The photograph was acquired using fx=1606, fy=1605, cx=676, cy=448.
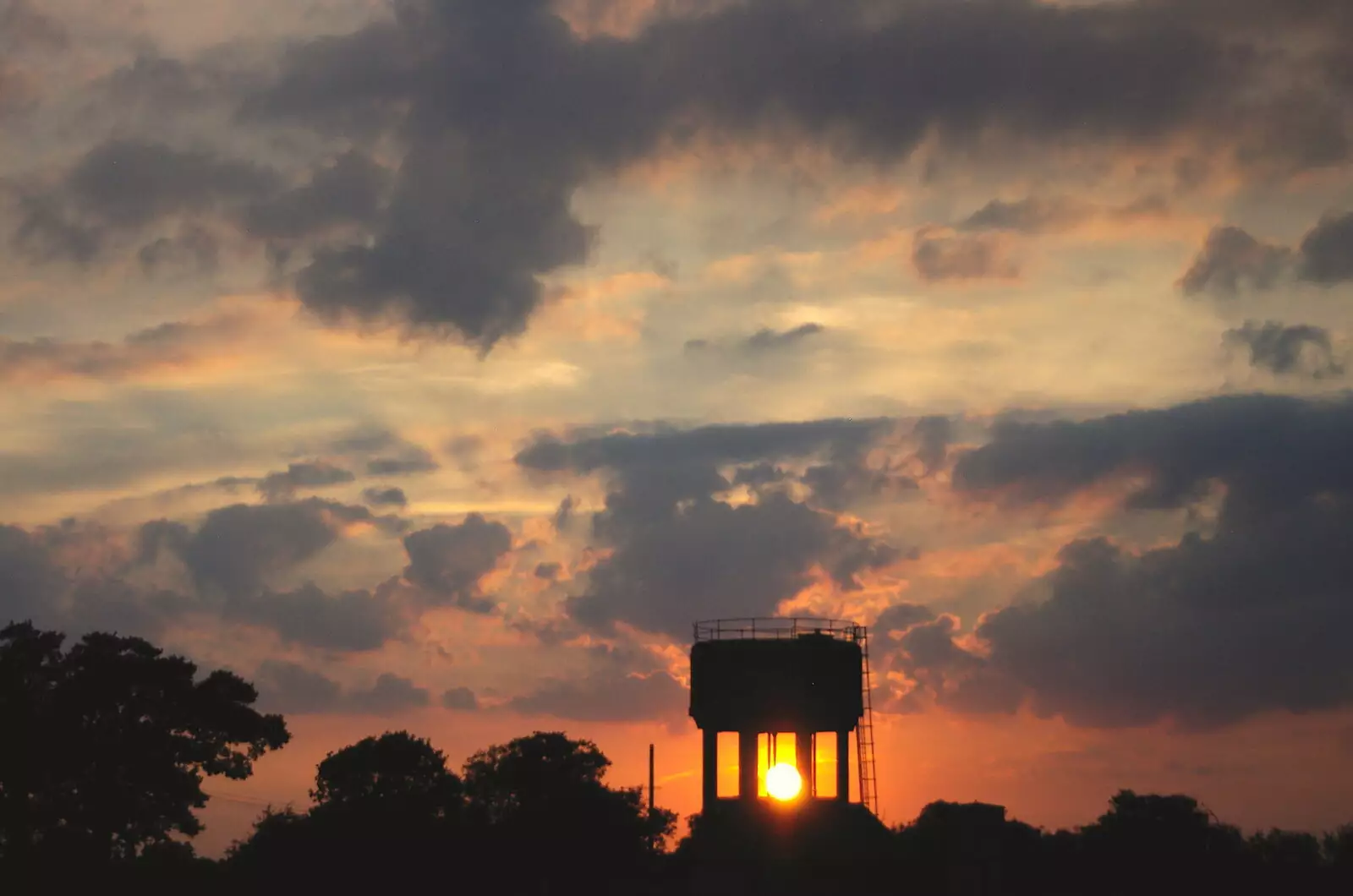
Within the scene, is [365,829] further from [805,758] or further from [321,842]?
[805,758]

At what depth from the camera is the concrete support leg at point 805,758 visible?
73562mm

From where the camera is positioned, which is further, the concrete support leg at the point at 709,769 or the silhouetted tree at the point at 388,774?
the silhouetted tree at the point at 388,774

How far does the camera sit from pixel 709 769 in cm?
7438

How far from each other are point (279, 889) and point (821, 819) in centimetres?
2893

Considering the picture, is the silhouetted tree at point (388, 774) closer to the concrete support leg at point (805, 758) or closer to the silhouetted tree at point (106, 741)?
the silhouetted tree at point (106, 741)

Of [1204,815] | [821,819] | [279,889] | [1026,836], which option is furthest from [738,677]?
[1204,815]

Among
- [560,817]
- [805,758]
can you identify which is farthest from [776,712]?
[560,817]

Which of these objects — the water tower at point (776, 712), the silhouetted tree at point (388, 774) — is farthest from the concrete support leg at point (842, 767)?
the silhouetted tree at point (388, 774)

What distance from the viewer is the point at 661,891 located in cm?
8456

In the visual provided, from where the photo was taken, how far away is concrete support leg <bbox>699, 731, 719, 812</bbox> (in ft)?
242

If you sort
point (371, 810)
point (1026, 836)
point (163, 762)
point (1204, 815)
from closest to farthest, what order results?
point (163, 762) → point (371, 810) → point (1026, 836) → point (1204, 815)

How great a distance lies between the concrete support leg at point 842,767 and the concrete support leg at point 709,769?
5.59 meters

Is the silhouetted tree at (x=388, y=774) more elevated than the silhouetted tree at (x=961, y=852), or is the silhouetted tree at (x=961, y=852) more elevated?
the silhouetted tree at (x=388, y=774)

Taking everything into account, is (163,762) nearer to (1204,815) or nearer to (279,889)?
(279,889)
